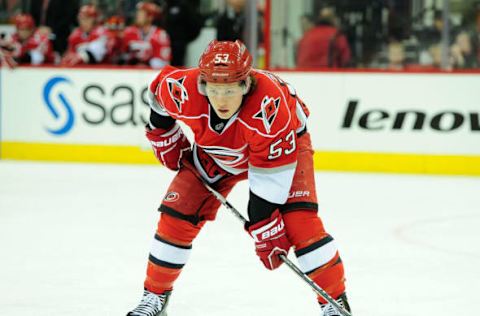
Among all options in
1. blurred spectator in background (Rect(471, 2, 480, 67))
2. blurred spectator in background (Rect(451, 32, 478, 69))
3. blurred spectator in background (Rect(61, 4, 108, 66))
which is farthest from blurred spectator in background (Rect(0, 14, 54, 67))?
blurred spectator in background (Rect(471, 2, 480, 67))

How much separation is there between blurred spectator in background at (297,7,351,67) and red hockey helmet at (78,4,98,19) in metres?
1.72

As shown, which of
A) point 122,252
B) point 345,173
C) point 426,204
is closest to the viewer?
point 122,252

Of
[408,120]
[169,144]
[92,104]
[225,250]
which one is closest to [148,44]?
[92,104]

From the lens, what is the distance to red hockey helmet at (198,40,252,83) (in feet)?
9.22

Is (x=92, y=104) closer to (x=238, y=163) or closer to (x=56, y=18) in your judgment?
(x=56, y=18)

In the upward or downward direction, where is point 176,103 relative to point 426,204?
upward

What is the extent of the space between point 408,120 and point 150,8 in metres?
2.28

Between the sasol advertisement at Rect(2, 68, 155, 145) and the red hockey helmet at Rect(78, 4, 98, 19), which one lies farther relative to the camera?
the red hockey helmet at Rect(78, 4, 98, 19)

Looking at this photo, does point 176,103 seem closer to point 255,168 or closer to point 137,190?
point 255,168

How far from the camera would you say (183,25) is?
8031mm

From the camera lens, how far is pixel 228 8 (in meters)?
7.92

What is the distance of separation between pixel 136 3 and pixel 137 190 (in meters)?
2.34

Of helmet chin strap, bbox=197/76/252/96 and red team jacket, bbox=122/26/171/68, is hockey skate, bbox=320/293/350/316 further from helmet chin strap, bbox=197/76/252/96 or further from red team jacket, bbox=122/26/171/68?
red team jacket, bbox=122/26/171/68

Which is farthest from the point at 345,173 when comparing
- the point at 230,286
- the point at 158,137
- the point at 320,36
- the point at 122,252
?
the point at 158,137
